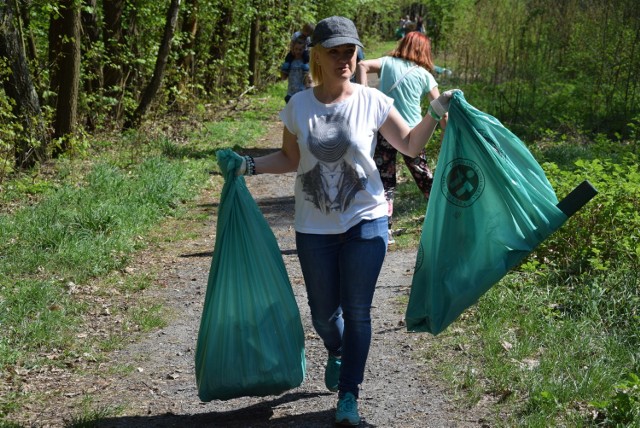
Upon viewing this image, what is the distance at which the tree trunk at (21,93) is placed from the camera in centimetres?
1028

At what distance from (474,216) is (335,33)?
1084mm

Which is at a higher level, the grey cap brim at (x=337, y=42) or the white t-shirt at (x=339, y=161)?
the grey cap brim at (x=337, y=42)

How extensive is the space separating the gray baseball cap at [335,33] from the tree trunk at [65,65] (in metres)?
8.07

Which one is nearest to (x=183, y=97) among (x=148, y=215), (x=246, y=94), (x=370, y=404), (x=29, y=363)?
(x=246, y=94)

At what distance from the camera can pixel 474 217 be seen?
4.11 m

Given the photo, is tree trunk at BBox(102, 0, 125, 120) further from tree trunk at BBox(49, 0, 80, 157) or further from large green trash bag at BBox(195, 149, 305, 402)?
large green trash bag at BBox(195, 149, 305, 402)

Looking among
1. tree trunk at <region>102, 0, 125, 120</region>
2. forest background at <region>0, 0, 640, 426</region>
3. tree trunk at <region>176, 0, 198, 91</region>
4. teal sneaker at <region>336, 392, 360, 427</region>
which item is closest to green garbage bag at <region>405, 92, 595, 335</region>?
teal sneaker at <region>336, 392, 360, 427</region>

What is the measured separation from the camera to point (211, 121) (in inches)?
656

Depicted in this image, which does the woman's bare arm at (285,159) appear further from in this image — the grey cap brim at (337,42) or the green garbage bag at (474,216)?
the green garbage bag at (474,216)

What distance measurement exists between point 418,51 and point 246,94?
588 inches

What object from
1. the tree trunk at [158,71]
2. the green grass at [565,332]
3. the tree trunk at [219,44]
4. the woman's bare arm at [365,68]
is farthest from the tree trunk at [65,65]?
the tree trunk at [219,44]

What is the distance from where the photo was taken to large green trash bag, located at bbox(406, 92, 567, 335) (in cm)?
404

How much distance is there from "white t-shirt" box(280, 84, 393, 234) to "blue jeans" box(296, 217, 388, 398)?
0.06 metres

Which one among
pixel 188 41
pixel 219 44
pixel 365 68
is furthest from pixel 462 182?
pixel 219 44
